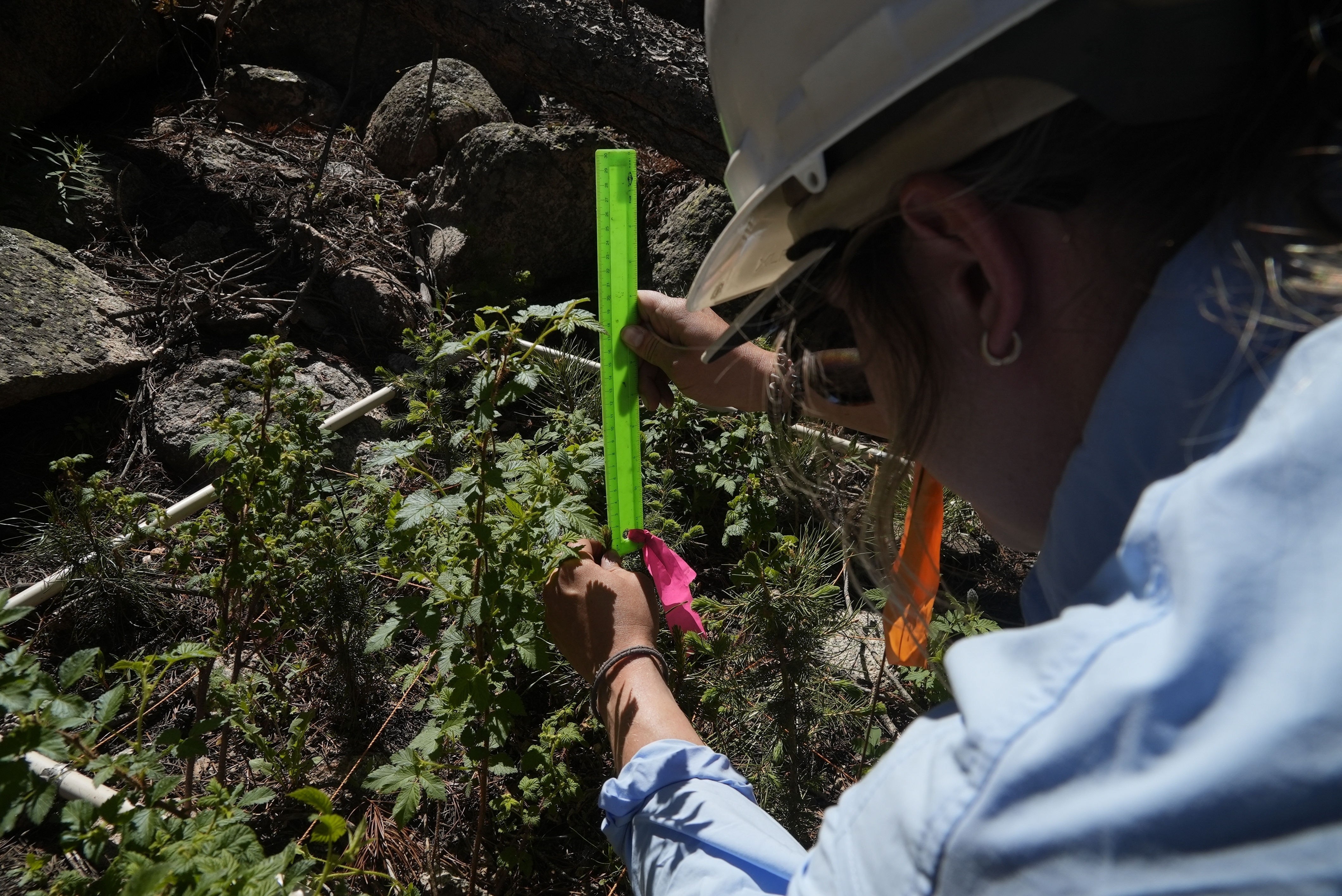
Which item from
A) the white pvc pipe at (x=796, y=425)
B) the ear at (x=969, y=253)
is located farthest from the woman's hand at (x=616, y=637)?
the ear at (x=969, y=253)

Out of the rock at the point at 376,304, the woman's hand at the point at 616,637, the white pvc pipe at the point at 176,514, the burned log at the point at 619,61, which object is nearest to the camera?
the woman's hand at the point at 616,637

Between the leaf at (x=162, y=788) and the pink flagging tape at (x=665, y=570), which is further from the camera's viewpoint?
the pink flagging tape at (x=665, y=570)

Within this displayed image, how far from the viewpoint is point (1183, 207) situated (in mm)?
844

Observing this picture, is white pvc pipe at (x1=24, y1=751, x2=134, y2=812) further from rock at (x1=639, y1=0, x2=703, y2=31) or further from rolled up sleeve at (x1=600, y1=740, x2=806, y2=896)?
rock at (x1=639, y1=0, x2=703, y2=31)

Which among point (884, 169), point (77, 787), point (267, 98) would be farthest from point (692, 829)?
point (267, 98)

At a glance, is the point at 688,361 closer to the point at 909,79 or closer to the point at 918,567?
the point at 918,567

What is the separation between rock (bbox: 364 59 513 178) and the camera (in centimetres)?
462

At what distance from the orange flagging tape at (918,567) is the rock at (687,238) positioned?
2.18 metres

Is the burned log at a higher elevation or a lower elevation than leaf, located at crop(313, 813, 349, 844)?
higher

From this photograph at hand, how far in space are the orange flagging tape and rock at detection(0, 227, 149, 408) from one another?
309 centimetres

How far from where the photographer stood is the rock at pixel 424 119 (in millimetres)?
4617

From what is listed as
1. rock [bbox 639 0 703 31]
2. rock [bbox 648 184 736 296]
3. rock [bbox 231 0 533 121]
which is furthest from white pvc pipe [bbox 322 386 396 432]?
rock [bbox 639 0 703 31]

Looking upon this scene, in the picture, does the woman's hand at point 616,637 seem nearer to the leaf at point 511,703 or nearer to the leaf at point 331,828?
the leaf at point 511,703

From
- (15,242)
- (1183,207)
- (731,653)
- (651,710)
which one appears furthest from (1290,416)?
(15,242)
